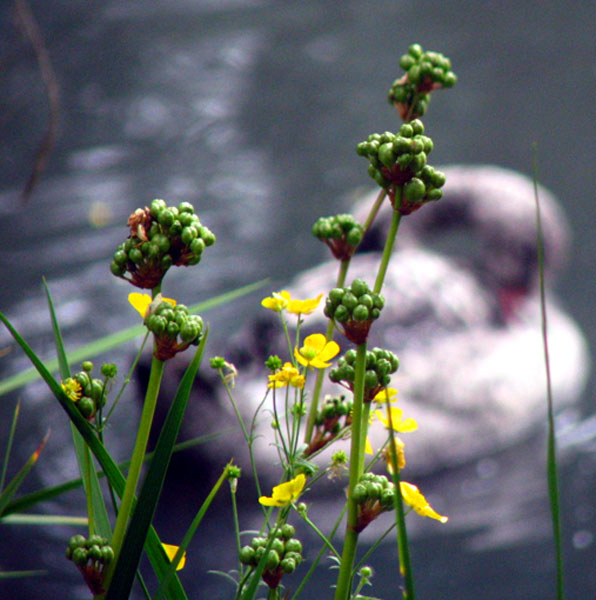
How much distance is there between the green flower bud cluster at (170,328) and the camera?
41cm

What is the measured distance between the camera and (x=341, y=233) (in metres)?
0.65

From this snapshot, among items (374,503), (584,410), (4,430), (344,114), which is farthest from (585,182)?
(374,503)

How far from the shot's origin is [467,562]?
2270mm

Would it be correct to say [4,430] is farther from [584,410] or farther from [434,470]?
[584,410]

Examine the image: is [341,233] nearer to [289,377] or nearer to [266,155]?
[289,377]

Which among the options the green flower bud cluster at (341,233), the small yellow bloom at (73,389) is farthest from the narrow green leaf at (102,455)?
the green flower bud cluster at (341,233)

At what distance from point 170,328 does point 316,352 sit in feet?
0.43

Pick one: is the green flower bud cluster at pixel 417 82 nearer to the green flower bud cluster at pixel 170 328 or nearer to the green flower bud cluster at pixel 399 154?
the green flower bud cluster at pixel 399 154

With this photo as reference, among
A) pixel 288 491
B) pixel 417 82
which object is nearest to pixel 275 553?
pixel 288 491

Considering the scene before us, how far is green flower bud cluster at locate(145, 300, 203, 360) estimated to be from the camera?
410 millimetres

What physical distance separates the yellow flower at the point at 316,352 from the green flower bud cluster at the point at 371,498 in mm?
85

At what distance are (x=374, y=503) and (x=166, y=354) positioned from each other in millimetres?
131

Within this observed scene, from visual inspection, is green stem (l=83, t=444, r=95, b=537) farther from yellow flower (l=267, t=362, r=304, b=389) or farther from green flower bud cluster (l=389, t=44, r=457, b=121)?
green flower bud cluster (l=389, t=44, r=457, b=121)

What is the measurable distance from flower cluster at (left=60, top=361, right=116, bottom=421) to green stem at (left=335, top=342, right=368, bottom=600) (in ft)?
0.47
